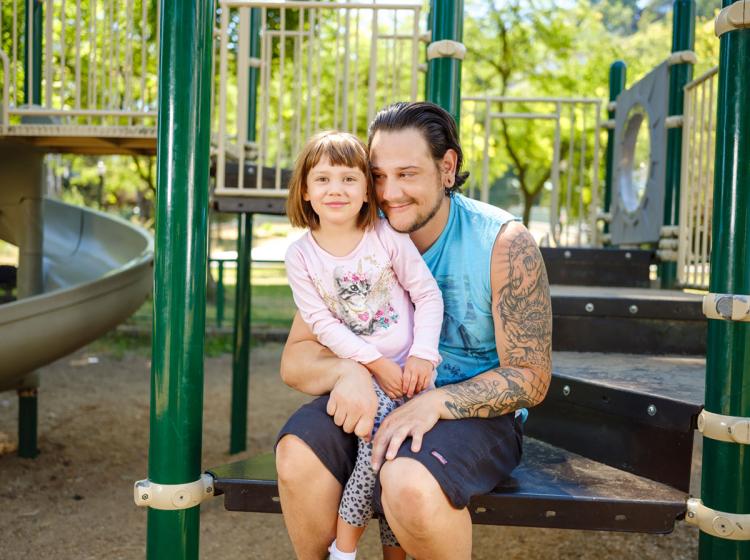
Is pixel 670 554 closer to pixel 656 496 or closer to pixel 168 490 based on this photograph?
pixel 656 496

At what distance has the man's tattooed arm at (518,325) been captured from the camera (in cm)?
215

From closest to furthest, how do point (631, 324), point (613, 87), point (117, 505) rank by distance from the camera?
point (631, 324), point (117, 505), point (613, 87)

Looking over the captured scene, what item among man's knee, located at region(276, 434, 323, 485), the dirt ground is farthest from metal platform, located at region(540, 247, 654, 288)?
man's knee, located at region(276, 434, 323, 485)

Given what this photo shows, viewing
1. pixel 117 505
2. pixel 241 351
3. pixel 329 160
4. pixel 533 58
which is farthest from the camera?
pixel 533 58

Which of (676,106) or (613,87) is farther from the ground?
(613,87)

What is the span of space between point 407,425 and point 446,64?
172cm

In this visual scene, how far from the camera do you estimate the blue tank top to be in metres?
2.26

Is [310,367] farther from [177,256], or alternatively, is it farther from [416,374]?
[177,256]

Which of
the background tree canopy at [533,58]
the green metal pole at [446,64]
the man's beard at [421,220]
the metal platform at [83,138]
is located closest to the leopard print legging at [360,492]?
the man's beard at [421,220]

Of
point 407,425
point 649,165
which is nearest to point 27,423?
point 407,425

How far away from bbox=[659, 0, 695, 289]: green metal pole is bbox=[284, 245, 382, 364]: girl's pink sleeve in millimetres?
3603

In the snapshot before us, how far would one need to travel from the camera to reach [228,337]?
10602 mm

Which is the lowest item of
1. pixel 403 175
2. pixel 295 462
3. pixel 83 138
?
pixel 295 462

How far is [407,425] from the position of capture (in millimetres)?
1982
